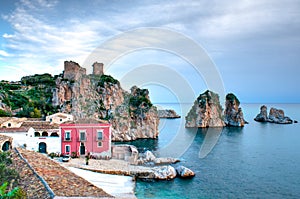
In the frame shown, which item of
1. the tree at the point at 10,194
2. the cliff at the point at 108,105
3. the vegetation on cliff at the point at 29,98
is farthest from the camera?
the cliff at the point at 108,105

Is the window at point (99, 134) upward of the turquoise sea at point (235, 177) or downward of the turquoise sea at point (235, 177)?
upward

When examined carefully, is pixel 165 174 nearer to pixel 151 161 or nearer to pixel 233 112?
pixel 151 161

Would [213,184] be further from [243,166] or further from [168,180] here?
[243,166]

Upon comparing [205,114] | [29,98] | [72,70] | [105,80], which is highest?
[72,70]

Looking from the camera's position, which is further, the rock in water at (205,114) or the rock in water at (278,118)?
the rock in water at (278,118)

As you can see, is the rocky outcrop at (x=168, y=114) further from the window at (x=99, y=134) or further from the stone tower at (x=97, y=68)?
the window at (x=99, y=134)

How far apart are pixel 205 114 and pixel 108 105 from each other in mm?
32087

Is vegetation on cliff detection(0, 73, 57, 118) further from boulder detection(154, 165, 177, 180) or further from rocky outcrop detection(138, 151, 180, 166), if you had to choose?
boulder detection(154, 165, 177, 180)

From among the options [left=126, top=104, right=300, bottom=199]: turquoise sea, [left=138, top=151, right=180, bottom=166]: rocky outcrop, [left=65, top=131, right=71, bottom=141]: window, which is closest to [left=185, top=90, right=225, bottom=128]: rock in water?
[left=126, top=104, right=300, bottom=199]: turquoise sea

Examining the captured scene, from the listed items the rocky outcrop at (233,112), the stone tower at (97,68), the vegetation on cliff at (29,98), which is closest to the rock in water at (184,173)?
the vegetation on cliff at (29,98)

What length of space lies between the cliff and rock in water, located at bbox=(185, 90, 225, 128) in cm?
2348

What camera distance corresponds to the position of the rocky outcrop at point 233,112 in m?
79.5

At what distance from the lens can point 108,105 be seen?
53.1 m

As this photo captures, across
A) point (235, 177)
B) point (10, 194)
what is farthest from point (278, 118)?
point (10, 194)
